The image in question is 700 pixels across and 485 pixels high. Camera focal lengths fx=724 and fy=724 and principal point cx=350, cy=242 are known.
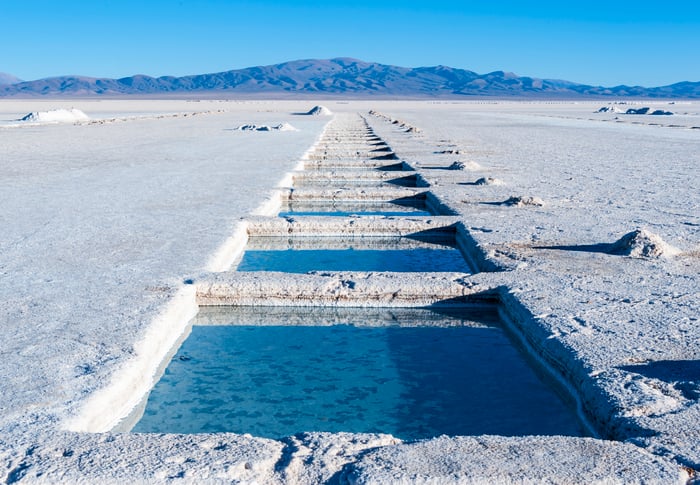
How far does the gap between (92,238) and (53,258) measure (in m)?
0.64

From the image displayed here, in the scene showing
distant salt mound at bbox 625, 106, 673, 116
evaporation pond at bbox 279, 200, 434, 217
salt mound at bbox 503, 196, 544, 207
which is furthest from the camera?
distant salt mound at bbox 625, 106, 673, 116

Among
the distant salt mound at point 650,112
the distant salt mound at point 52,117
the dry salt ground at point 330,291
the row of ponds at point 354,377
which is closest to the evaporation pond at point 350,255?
the dry salt ground at point 330,291

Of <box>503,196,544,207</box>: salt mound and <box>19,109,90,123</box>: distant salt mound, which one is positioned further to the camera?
<box>19,109,90,123</box>: distant salt mound

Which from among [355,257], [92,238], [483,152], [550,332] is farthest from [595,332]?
[483,152]

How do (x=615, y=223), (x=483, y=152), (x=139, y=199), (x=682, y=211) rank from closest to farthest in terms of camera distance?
(x=615, y=223)
(x=682, y=211)
(x=139, y=199)
(x=483, y=152)

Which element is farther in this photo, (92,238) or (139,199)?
(139,199)

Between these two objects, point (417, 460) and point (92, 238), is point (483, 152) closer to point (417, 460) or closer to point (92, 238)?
point (92, 238)

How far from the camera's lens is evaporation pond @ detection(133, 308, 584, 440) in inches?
106

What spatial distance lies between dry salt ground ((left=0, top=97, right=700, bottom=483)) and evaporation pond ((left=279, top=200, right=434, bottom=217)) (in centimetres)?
30

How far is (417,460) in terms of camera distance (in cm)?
209

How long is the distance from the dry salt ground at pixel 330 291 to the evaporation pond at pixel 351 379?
14cm

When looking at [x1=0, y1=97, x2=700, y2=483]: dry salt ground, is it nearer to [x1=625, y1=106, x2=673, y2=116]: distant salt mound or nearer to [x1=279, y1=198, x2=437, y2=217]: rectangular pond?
[x1=279, y1=198, x2=437, y2=217]: rectangular pond

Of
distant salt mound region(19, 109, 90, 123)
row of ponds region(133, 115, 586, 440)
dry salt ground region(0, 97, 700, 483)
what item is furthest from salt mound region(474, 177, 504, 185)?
distant salt mound region(19, 109, 90, 123)

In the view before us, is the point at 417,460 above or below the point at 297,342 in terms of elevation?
above
